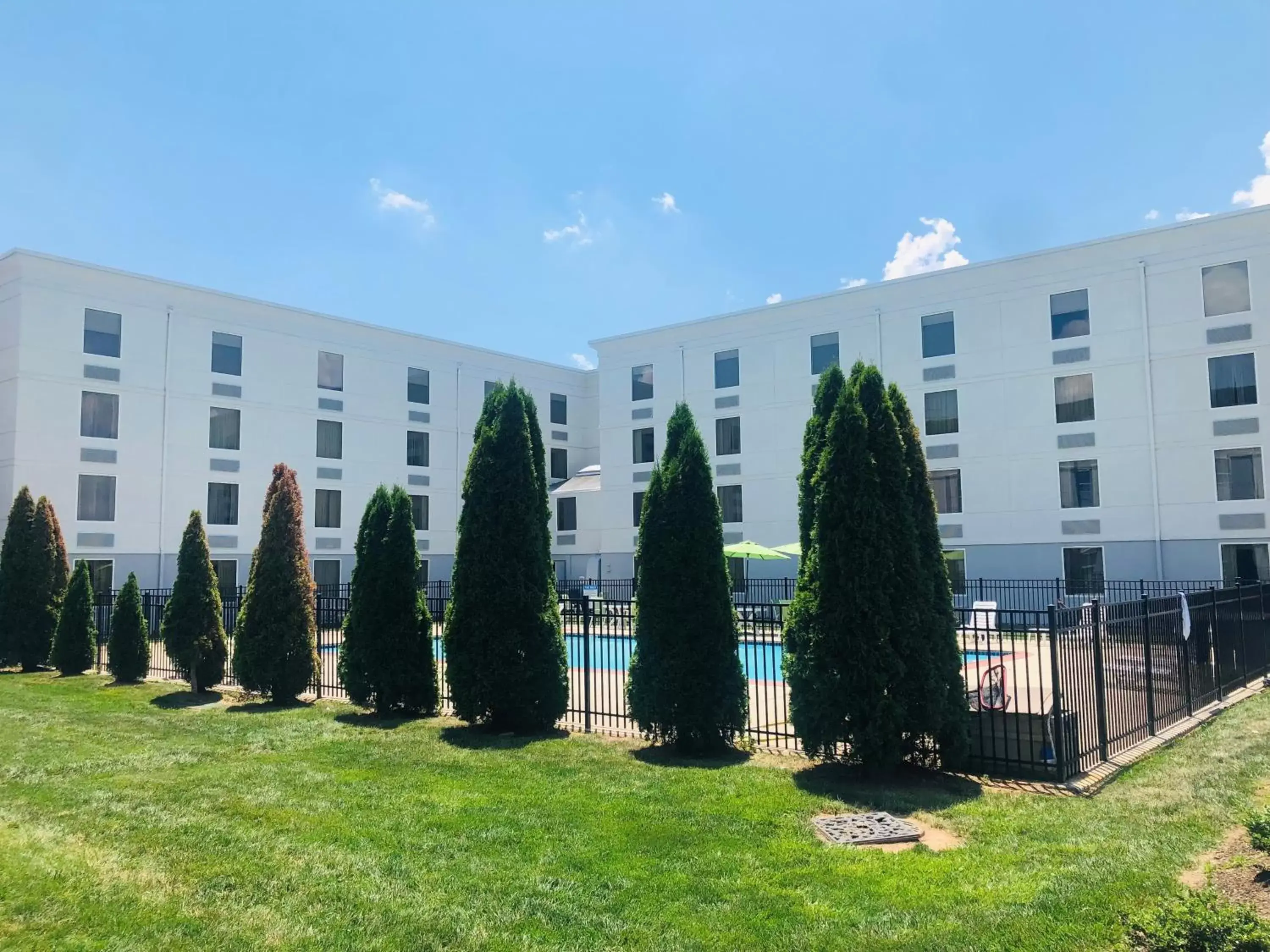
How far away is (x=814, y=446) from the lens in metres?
9.09

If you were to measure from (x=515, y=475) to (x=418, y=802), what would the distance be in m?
4.74

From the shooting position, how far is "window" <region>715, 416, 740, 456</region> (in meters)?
34.8

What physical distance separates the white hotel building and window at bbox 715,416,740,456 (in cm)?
12

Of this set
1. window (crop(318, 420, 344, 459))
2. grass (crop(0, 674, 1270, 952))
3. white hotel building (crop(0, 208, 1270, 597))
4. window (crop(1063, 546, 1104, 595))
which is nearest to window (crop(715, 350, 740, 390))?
white hotel building (crop(0, 208, 1270, 597))

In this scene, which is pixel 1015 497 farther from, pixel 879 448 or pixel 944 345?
pixel 879 448

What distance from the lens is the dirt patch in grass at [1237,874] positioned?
15.6ft

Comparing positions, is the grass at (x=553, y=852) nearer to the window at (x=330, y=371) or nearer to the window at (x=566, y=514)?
the window at (x=330, y=371)

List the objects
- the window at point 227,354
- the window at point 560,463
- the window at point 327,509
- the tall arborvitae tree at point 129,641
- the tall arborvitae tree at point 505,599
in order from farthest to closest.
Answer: the window at point 560,463 → the window at point 327,509 → the window at point 227,354 → the tall arborvitae tree at point 129,641 → the tall arborvitae tree at point 505,599

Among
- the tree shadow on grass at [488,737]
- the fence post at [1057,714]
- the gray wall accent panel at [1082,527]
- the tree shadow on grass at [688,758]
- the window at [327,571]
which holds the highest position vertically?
the gray wall accent panel at [1082,527]

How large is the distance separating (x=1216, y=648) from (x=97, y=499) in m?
29.8

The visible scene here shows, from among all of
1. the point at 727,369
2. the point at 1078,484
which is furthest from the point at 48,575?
the point at 1078,484

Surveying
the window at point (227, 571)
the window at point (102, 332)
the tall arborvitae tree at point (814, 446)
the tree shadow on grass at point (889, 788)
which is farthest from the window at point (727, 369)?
the tree shadow on grass at point (889, 788)

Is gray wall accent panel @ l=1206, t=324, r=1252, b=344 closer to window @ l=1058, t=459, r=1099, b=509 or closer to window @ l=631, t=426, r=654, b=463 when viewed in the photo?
window @ l=1058, t=459, r=1099, b=509

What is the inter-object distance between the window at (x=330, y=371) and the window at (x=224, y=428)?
3726 mm
